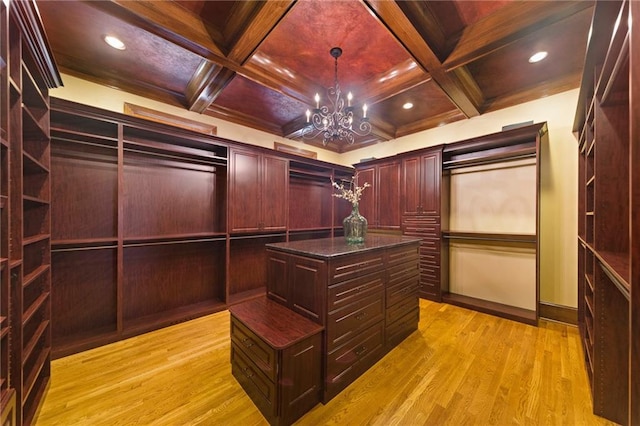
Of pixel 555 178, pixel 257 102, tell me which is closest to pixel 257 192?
pixel 257 102

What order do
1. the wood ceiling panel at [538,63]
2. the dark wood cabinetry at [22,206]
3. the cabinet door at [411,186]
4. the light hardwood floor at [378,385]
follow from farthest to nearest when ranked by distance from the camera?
the cabinet door at [411,186] → the wood ceiling panel at [538,63] → the light hardwood floor at [378,385] → the dark wood cabinetry at [22,206]

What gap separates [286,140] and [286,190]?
4.23 ft

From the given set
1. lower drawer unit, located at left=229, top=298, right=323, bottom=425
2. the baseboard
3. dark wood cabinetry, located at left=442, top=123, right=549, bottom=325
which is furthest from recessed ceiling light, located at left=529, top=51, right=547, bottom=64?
lower drawer unit, located at left=229, top=298, right=323, bottom=425

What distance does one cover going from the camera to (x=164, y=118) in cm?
314

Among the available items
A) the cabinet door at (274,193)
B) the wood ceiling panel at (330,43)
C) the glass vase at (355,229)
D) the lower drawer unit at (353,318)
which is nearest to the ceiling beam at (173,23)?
the wood ceiling panel at (330,43)

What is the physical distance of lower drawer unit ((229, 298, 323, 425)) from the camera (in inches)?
57.3

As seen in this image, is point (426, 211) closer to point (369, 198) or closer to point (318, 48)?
point (369, 198)

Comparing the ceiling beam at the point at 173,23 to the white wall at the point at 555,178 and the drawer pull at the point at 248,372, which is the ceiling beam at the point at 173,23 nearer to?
the white wall at the point at 555,178

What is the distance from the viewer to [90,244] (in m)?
2.41

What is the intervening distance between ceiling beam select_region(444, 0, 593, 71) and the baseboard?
3.03 metres

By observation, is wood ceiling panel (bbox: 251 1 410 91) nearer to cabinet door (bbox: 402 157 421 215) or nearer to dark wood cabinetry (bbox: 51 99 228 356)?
dark wood cabinetry (bbox: 51 99 228 356)

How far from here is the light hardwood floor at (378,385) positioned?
5.13 ft

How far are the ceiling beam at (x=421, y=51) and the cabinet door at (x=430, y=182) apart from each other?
81 cm

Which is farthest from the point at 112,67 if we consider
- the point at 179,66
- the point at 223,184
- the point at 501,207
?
the point at 501,207
